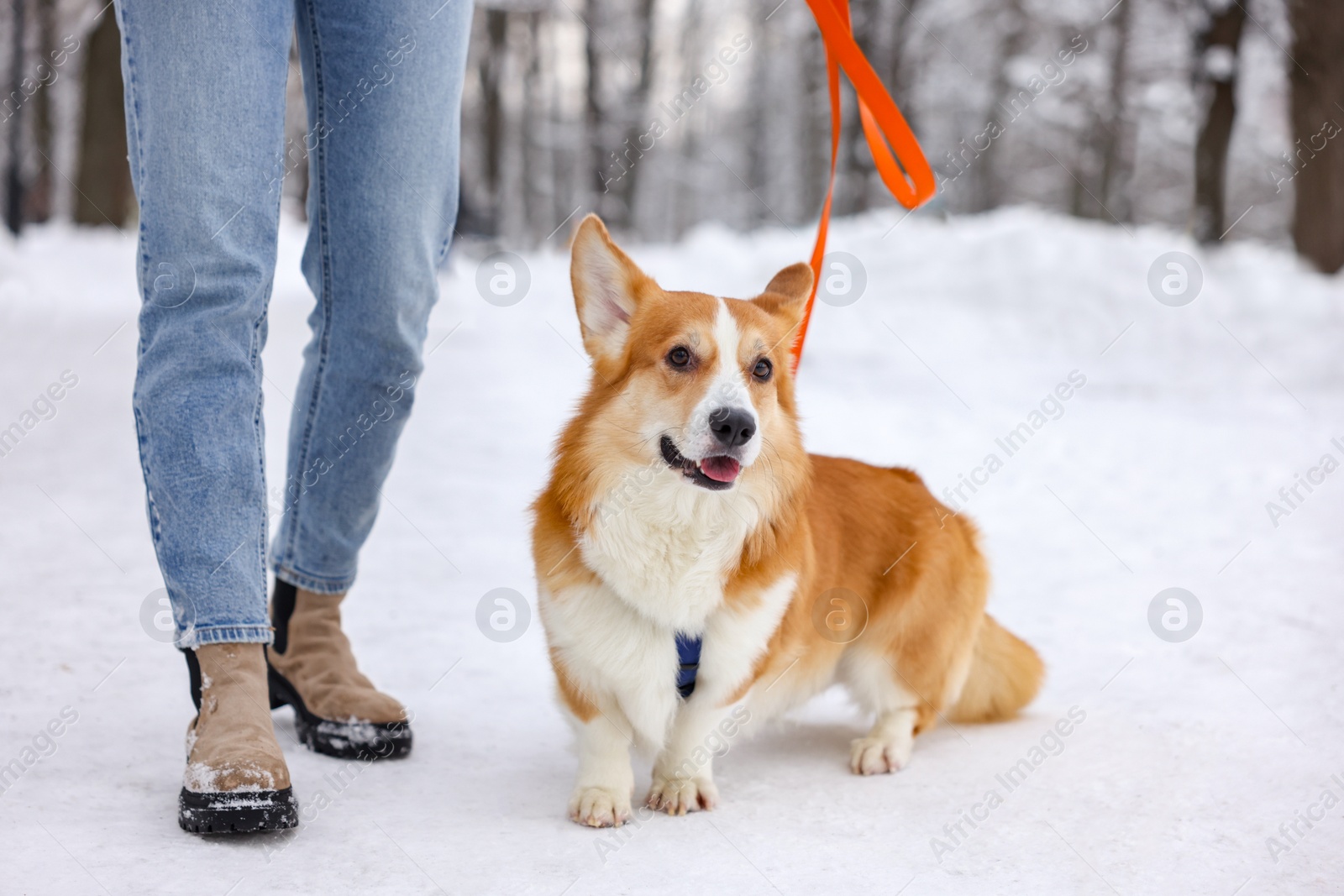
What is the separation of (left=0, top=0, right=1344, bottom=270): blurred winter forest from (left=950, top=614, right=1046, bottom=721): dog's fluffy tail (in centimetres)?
705

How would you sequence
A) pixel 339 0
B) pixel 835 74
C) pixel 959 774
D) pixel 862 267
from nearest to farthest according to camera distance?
pixel 339 0 < pixel 959 774 < pixel 835 74 < pixel 862 267

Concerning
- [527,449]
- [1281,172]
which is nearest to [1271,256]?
[1281,172]

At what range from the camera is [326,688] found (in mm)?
2357

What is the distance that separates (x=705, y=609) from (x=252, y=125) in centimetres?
121

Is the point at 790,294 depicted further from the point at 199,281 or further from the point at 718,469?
the point at 199,281

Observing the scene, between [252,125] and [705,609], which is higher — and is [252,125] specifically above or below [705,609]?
above

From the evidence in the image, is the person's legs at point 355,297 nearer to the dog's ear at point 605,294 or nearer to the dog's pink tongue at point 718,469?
the dog's ear at point 605,294

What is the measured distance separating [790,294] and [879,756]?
1.10m

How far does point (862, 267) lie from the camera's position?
991 centimetres

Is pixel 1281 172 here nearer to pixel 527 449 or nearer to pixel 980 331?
pixel 980 331

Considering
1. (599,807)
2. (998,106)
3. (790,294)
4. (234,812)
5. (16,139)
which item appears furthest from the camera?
(998,106)

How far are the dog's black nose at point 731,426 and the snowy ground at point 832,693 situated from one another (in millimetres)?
726

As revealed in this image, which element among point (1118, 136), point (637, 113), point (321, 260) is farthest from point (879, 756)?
point (1118, 136)

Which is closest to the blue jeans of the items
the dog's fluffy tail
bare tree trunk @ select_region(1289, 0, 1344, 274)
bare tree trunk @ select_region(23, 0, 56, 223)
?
the dog's fluffy tail
